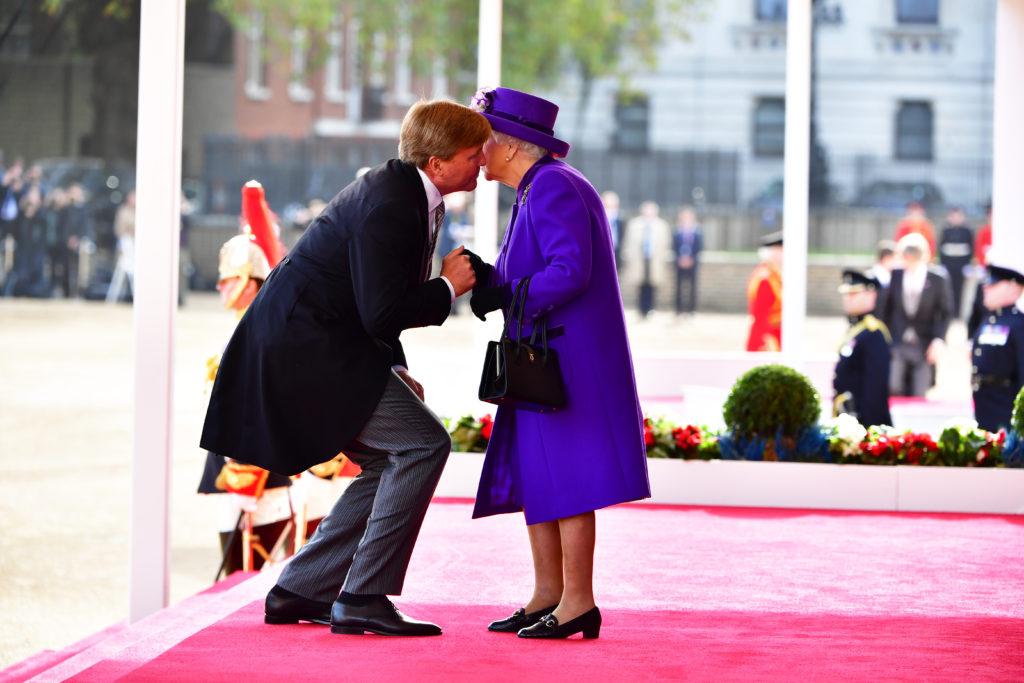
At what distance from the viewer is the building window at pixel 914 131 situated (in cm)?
3022

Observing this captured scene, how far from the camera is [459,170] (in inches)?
155

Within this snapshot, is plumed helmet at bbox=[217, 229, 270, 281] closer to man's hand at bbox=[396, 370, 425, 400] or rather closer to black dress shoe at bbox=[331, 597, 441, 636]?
man's hand at bbox=[396, 370, 425, 400]

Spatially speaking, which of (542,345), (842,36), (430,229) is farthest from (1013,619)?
(842,36)

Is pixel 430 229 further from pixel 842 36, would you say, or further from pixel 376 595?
pixel 842 36

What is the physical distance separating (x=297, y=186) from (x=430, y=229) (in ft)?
79.3

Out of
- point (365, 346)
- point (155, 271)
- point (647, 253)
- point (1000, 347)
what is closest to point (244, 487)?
point (155, 271)

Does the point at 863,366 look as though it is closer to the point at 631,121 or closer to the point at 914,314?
the point at 914,314

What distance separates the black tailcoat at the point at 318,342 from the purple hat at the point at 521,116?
1.07ft

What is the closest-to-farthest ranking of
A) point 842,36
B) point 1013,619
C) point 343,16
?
point 1013,619 → point 842,36 → point 343,16

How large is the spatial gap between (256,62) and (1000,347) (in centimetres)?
2974

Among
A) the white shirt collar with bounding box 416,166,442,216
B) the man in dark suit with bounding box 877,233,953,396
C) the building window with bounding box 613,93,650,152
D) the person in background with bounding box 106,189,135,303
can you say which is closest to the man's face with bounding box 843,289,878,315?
the man in dark suit with bounding box 877,233,953,396

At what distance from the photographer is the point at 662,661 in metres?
3.83

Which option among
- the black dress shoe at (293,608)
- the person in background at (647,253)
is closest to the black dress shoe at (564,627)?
the black dress shoe at (293,608)

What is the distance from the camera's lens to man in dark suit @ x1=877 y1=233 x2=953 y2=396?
39.7 feet
